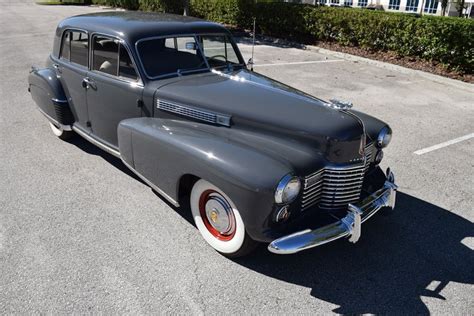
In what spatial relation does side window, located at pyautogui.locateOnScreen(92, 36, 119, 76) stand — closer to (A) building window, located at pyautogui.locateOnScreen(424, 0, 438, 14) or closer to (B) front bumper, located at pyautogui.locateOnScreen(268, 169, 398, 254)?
(B) front bumper, located at pyautogui.locateOnScreen(268, 169, 398, 254)

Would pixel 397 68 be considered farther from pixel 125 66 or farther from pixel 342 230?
pixel 342 230

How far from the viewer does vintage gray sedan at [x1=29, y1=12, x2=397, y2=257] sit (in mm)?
2906

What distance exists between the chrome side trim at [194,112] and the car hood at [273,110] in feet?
0.12

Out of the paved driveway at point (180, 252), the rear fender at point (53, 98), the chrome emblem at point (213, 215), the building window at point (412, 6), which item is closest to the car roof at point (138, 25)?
the rear fender at point (53, 98)

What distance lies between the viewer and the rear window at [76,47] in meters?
4.67

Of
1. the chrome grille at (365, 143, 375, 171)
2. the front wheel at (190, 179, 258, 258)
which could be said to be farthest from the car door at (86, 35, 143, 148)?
the chrome grille at (365, 143, 375, 171)

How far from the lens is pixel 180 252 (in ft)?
11.0

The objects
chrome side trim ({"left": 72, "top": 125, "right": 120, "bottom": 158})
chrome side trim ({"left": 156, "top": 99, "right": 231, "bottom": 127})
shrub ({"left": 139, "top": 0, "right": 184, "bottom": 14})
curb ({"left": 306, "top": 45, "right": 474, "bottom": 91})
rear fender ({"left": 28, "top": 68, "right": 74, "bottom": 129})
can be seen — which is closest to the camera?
chrome side trim ({"left": 156, "top": 99, "right": 231, "bottom": 127})

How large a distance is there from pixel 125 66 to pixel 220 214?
77.1 inches

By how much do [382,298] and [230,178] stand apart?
4.68 ft

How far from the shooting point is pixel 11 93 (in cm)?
761

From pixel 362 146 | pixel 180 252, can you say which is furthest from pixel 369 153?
pixel 180 252

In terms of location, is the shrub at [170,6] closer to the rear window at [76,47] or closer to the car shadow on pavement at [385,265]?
the rear window at [76,47]

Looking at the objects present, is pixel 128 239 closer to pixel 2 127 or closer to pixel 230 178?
pixel 230 178
